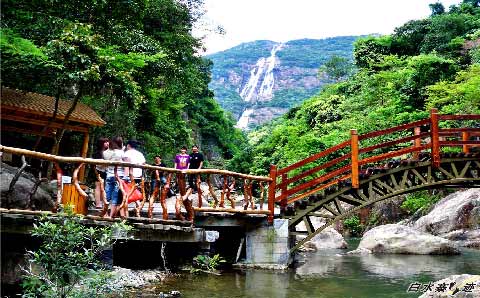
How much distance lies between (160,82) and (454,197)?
1386 cm

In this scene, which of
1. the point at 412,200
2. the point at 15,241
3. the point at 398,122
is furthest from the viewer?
the point at 398,122

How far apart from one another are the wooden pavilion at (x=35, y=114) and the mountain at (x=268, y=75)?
88.8 meters

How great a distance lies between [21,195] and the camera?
8.23 m

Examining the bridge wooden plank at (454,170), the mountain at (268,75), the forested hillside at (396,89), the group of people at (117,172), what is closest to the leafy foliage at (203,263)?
the group of people at (117,172)

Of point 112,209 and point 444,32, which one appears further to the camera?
point 444,32

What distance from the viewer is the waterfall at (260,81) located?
4983 inches

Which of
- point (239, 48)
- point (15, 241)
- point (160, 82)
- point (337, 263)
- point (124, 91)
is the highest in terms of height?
point (239, 48)

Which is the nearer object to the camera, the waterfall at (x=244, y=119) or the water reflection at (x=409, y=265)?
the water reflection at (x=409, y=265)

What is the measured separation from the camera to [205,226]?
36.9 feet

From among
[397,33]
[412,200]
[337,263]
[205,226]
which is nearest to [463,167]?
[337,263]

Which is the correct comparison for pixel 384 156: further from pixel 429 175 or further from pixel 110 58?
pixel 110 58

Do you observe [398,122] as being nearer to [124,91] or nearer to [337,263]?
[337,263]

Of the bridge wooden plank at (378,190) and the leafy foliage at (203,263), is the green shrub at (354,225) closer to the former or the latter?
the bridge wooden plank at (378,190)

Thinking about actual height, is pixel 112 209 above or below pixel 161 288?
above
